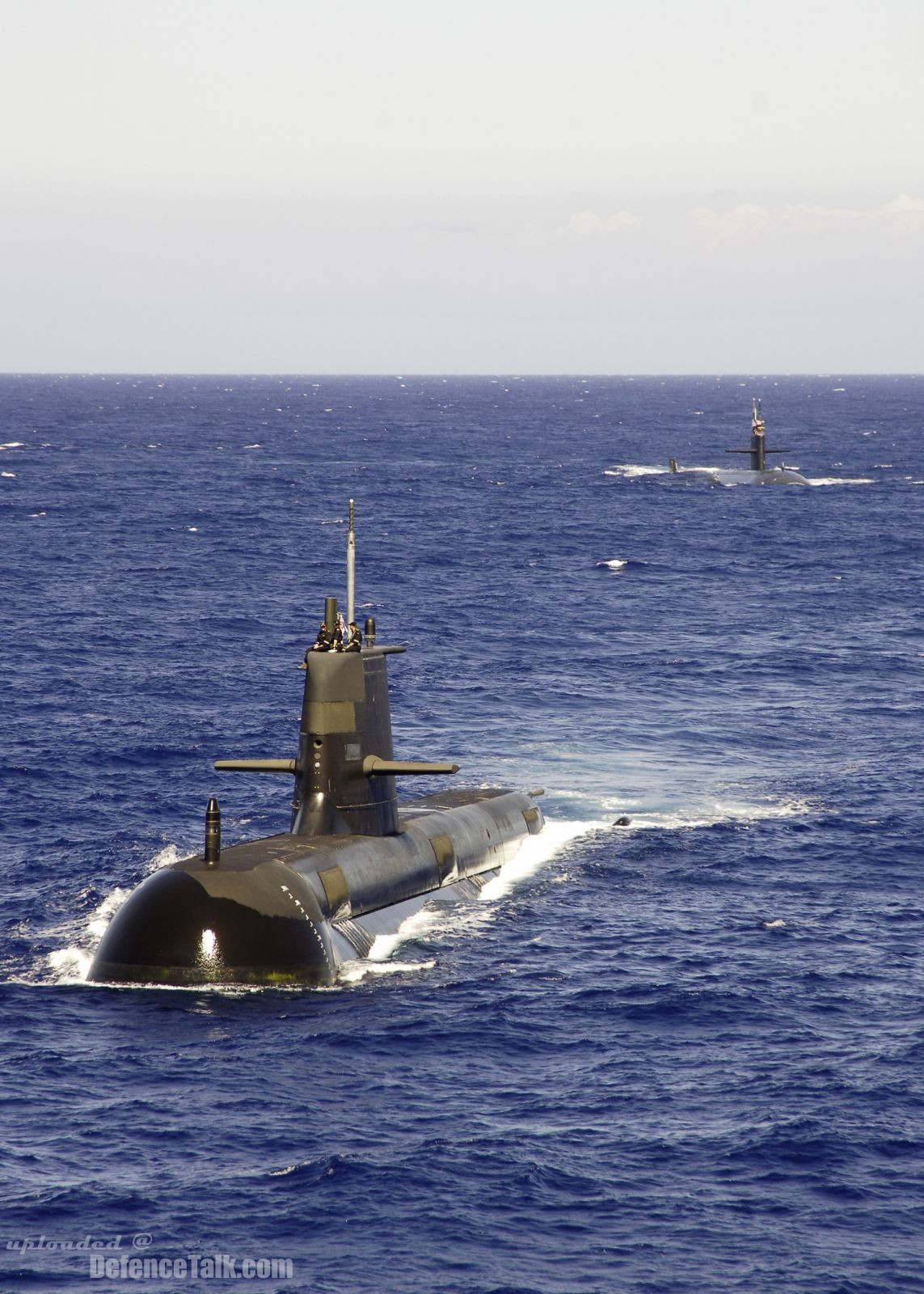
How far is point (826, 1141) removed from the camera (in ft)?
109

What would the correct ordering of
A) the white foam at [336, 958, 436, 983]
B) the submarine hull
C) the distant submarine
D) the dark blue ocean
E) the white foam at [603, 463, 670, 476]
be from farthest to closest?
the white foam at [603, 463, 670, 476] → the white foam at [336, 958, 436, 983] → the distant submarine → the submarine hull → the dark blue ocean

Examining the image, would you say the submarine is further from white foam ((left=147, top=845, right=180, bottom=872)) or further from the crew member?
the crew member

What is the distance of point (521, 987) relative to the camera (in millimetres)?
41719

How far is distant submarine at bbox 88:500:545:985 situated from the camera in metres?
40.6

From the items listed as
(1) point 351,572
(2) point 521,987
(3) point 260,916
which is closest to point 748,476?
(1) point 351,572

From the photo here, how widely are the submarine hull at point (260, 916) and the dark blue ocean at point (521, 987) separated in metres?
0.67

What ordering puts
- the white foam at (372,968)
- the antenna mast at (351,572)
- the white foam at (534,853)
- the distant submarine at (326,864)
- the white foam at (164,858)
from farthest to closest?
the white foam at (164,858)
the white foam at (534,853)
the antenna mast at (351,572)
the white foam at (372,968)
the distant submarine at (326,864)

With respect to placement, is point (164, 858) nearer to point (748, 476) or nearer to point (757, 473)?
point (748, 476)

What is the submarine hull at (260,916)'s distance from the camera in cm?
4044

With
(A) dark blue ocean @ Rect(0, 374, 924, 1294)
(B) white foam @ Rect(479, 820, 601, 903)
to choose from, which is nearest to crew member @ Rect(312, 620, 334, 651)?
(A) dark blue ocean @ Rect(0, 374, 924, 1294)

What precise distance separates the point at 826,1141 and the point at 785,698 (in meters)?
44.1

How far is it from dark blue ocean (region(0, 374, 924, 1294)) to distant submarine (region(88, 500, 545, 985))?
2.74ft

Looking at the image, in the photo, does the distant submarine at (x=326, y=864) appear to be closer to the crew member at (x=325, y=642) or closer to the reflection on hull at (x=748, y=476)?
the crew member at (x=325, y=642)

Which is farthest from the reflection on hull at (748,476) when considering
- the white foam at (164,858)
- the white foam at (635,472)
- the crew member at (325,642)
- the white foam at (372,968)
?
the white foam at (372,968)
